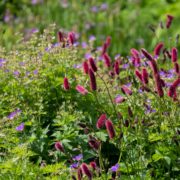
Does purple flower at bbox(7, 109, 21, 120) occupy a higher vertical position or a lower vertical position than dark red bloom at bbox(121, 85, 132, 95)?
lower

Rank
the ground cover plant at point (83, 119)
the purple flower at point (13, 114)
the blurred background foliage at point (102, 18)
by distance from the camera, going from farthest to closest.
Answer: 1. the blurred background foliage at point (102, 18)
2. the purple flower at point (13, 114)
3. the ground cover plant at point (83, 119)

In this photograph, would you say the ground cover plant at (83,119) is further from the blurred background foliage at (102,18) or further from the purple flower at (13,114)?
the blurred background foliage at (102,18)

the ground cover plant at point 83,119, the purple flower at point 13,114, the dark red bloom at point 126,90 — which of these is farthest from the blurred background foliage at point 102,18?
the dark red bloom at point 126,90

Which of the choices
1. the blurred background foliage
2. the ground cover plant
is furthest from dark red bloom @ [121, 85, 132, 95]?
the blurred background foliage

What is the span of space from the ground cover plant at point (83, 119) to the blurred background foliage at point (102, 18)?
326cm

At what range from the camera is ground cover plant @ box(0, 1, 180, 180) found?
10.3 ft

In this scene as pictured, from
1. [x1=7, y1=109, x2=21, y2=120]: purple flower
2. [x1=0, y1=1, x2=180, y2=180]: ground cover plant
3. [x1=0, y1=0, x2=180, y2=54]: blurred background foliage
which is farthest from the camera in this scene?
[x1=0, y1=0, x2=180, y2=54]: blurred background foliage

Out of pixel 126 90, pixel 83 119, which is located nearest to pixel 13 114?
pixel 83 119

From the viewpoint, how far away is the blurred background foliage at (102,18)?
24.6ft

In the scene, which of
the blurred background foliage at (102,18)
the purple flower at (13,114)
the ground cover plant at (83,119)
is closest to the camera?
the ground cover plant at (83,119)

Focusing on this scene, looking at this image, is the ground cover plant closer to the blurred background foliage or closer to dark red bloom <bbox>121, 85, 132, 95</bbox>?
dark red bloom <bbox>121, 85, 132, 95</bbox>

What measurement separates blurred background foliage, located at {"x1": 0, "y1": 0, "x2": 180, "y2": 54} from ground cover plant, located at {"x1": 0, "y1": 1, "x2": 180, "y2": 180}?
3.26 meters

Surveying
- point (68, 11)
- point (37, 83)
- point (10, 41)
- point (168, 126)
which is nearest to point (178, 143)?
point (168, 126)

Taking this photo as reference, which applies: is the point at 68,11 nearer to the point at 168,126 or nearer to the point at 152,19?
the point at 152,19
